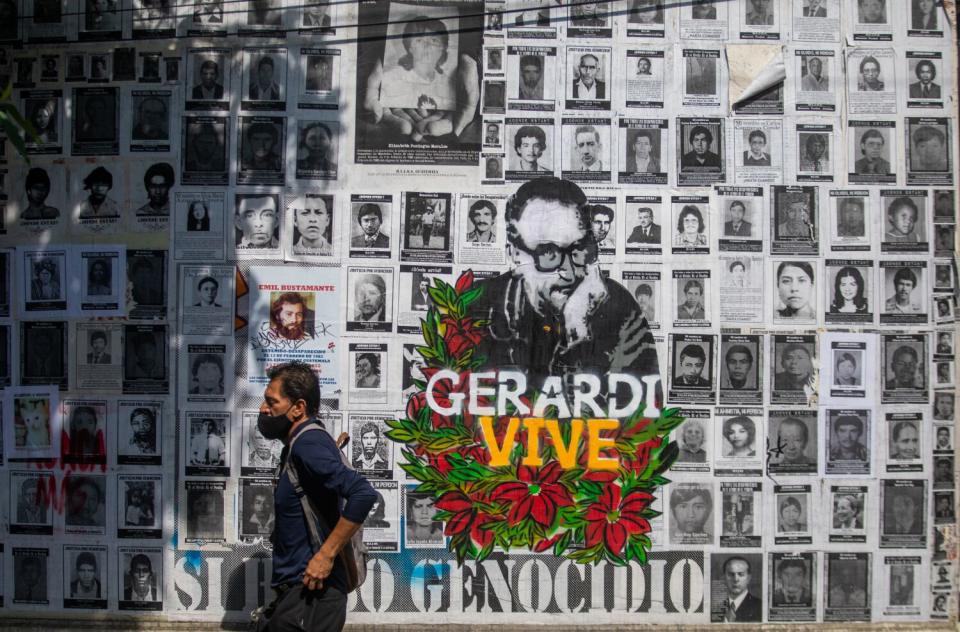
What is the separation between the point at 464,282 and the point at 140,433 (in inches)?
87.3

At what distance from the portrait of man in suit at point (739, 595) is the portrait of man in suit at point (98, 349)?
405 cm

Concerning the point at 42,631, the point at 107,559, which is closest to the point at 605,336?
the point at 107,559

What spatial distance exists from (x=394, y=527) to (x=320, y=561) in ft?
5.98

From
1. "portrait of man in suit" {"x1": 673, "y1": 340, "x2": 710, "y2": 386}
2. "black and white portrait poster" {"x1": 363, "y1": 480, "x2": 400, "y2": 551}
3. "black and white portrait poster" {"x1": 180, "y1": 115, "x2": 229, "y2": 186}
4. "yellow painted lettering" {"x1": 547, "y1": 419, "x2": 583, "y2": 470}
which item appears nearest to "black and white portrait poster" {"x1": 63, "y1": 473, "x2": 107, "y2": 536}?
"black and white portrait poster" {"x1": 363, "y1": 480, "x2": 400, "y2": 551}

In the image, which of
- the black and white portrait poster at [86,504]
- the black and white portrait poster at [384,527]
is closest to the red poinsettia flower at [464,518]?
the black and white portrait poster at [384,527]

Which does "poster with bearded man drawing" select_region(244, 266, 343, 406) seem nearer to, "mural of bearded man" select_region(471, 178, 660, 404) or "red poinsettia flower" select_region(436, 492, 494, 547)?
"mural of bearded man" select_region(471, 178, 660, 404)

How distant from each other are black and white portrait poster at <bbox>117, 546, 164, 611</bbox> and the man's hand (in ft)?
7.49

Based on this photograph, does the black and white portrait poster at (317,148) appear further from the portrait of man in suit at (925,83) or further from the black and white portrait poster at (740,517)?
the portrait of man in suit at (925,83)

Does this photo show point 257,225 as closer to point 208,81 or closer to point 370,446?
point 208,81

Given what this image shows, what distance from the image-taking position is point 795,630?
5.21 meters

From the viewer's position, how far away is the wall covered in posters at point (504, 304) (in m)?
5.20

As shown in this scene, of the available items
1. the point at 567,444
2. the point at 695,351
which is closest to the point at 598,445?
the point at 567,444

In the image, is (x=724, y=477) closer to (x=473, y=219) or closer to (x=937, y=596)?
(x=937, y=596)

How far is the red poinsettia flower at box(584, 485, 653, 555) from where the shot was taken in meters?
5.18
